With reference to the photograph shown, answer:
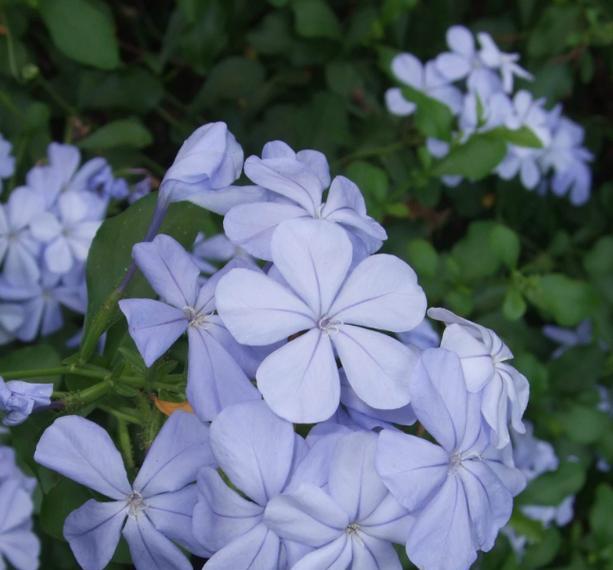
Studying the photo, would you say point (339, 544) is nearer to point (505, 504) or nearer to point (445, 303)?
point (505, 504)

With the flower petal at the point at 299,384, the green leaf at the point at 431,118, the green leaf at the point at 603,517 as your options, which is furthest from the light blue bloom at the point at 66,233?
the green leaf at the point at 603,517

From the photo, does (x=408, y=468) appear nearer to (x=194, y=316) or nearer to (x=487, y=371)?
(x=487, y=371)

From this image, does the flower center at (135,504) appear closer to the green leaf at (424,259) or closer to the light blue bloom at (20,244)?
the light blue bloom at (20,244)

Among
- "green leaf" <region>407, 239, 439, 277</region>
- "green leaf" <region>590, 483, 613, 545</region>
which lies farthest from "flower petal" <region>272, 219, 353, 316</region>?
"green leaf" <region>590, 483, 613, 545</region>

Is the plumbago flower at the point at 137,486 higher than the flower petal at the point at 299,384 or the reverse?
the reverse

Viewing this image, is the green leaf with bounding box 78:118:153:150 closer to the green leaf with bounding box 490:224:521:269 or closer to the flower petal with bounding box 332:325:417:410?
the green leaf with bounding box 490:224:521:269

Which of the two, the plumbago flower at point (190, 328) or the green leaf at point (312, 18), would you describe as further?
the green leaf at point (312, 18)

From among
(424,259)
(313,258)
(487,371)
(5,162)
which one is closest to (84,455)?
(313,258)
